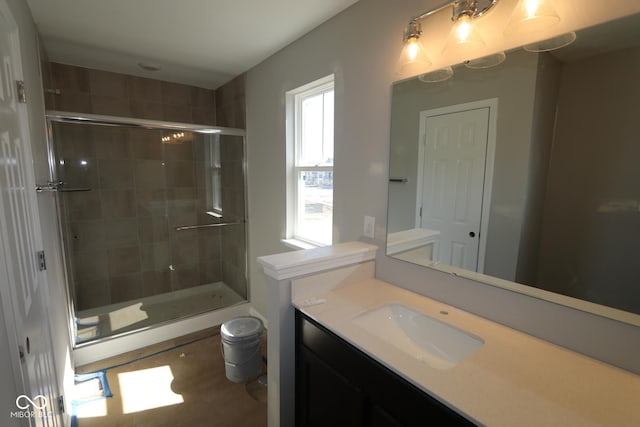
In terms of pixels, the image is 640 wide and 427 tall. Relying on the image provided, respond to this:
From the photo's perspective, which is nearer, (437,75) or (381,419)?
(381,419)

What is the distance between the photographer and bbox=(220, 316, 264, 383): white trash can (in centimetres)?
198

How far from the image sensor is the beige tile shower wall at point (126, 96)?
101 inches

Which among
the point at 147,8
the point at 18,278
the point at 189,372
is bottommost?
the point at 189,372

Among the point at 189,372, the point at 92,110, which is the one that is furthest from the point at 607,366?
the point at 92,110

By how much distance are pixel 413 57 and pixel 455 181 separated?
0.58 m

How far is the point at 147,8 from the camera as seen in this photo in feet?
5.48

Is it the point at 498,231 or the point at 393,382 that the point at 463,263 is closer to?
the point at 498,231

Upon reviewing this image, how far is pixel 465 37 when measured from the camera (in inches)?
43.6

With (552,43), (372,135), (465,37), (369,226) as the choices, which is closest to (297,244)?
(369,226)

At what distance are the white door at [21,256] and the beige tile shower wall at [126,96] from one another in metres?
1.47

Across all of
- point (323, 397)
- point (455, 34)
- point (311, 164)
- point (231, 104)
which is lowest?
point (323, 397)

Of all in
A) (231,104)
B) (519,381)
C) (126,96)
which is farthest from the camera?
(231,104)

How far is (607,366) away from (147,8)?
261cm

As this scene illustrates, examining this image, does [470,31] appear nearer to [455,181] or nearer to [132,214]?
[455,181]
